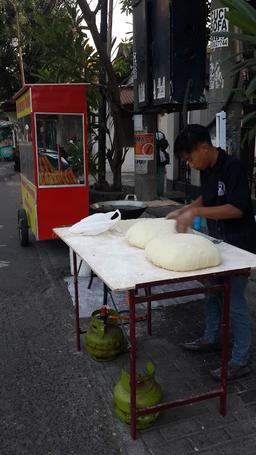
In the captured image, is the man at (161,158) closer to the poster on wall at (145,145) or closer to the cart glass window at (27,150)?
the poster on wall at (145,145)

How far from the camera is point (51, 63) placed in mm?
7246

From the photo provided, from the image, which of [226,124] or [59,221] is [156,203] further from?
[226,124]

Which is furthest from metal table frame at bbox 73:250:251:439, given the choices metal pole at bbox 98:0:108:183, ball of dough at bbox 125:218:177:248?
metal pole at bbox 98:0:108:183

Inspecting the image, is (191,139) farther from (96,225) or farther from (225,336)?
(225,336)

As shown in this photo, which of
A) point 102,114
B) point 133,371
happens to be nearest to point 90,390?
point 133,371

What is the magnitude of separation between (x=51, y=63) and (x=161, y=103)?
9.42 ft

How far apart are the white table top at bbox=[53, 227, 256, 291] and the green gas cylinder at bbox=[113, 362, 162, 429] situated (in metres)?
0.66

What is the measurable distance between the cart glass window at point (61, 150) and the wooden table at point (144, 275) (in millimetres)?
2967

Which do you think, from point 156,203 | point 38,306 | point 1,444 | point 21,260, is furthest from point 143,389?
point 156,203

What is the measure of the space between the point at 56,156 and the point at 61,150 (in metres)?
0.13

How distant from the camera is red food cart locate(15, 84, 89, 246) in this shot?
17.6ft

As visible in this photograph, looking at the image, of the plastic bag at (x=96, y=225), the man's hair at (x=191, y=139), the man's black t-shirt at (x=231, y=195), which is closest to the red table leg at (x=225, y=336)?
the man's black t-shirt at (x=231, y=195)

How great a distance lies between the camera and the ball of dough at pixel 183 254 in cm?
227

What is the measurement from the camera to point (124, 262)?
2441 mm
